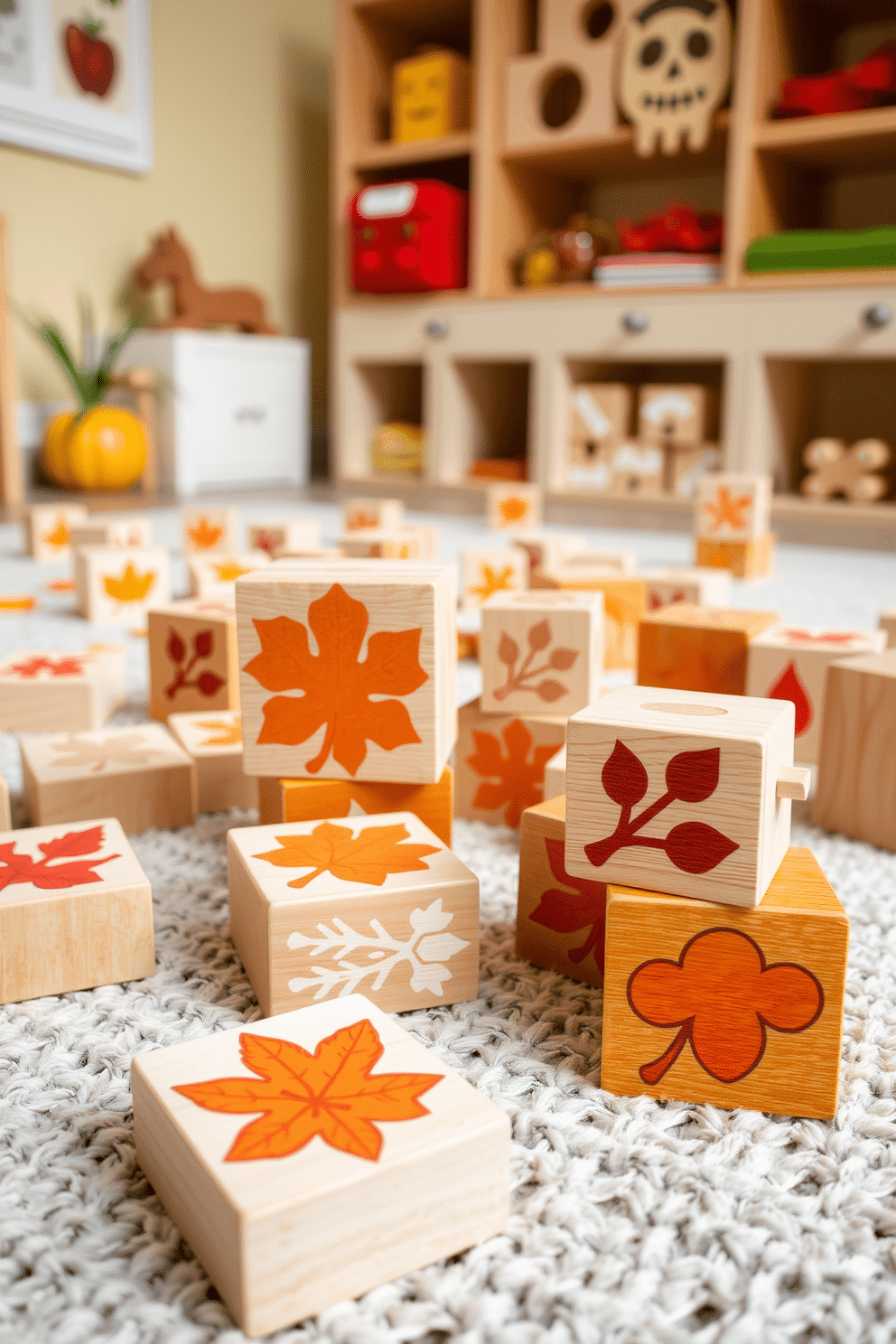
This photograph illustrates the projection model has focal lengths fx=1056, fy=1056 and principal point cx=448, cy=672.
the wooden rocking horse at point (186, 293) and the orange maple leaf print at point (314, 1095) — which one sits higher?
the wooden rocking horse at point (186, 293)

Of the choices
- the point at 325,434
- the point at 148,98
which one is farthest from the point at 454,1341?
the point at 325,434

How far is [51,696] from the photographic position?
1118 millimetres

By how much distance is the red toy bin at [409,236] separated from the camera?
2.91 metres

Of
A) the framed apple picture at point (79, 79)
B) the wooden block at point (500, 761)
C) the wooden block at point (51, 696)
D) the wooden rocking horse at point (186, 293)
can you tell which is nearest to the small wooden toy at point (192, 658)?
the wooden block at point (51, 696)

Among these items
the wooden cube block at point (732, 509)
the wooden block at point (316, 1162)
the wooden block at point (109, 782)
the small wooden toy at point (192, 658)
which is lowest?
the wooden block at point (316, 1162)

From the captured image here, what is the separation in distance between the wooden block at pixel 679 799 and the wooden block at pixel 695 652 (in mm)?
456

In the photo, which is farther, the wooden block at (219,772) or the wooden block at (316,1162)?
the wooden block at (219,772)

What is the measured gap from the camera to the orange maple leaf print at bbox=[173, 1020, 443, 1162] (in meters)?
0.43

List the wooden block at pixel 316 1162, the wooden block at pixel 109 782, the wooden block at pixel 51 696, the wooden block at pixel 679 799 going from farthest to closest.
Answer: the wooden block at pixel 51 696 → the wooden block at pixel 109 782 → the wooden block at pixel 679 799 → the wooden block at pixel 316 1162

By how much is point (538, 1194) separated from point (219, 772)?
21.0 inches

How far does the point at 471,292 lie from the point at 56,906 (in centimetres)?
264

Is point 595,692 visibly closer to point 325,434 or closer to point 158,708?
point 158,708

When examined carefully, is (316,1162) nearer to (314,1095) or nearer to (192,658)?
(314,1095)

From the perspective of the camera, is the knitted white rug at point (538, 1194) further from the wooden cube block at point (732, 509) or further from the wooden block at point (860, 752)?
the wooden cube block at point (732, 509)
